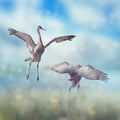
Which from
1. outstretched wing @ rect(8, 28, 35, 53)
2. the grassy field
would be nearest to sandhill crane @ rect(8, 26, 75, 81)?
outstretched wing @ rect(8, 28, 35, 53)

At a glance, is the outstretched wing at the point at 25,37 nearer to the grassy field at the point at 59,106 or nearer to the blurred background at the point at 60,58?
the blurred background at the point at 60,58

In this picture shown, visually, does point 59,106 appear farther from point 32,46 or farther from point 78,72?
point 32,46

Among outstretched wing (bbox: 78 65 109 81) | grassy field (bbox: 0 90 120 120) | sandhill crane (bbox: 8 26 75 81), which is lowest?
grassy field (bbox: 0 90 120 120)

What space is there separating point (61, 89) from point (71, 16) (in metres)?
0.38

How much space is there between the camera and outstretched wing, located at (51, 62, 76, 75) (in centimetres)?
214

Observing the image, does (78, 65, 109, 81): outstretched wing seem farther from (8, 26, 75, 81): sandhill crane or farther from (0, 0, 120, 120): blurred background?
(8, 26, 75, 81): sandhill crane

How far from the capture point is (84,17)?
221 centimetres

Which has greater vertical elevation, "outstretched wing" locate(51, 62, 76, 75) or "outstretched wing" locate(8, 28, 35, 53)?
"outstretched wing" locate(8, 28, 35, 53)

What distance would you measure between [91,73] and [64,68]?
138mm

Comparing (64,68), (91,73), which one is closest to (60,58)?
(64,68)

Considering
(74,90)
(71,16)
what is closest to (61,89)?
(74,90)

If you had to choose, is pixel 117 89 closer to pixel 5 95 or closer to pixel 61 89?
pixel 61 89

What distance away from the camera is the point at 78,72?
2.15 meters

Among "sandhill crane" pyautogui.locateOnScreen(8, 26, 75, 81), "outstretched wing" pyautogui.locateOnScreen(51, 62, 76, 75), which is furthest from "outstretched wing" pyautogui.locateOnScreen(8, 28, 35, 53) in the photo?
"outstretched wing" pyautogui.locateOnScreen(51, 62, 76, 75)
